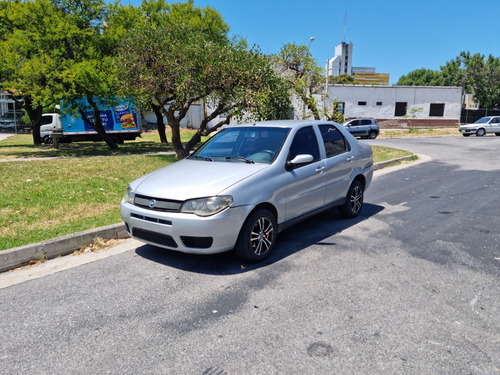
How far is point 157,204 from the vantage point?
14.1 feet

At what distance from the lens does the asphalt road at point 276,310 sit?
283cm

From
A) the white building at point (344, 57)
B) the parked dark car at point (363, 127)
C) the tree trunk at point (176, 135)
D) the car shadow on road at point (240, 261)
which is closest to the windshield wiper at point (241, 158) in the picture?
the car shadow on road at point (240, 261)

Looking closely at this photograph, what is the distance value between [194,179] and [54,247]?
6.87 ft

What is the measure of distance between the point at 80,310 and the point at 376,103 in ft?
134

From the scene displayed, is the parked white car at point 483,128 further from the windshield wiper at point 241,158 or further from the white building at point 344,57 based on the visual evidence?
the white building at point 344,57

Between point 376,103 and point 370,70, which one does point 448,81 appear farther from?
point 370,70

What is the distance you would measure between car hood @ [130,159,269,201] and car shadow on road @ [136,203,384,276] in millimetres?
873

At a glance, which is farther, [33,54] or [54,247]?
[33,54]

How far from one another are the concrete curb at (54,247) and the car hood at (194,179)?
1.13 m

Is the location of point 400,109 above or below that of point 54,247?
above

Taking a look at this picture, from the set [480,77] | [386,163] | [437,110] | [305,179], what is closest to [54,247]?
[305,179]

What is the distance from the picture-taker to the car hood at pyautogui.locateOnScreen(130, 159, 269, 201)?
13.8 ft

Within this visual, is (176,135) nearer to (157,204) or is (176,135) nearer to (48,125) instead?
(157,204)

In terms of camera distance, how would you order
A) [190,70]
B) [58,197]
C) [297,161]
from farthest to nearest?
1. [190,70]
2. [58,197]
3. [297,161]
